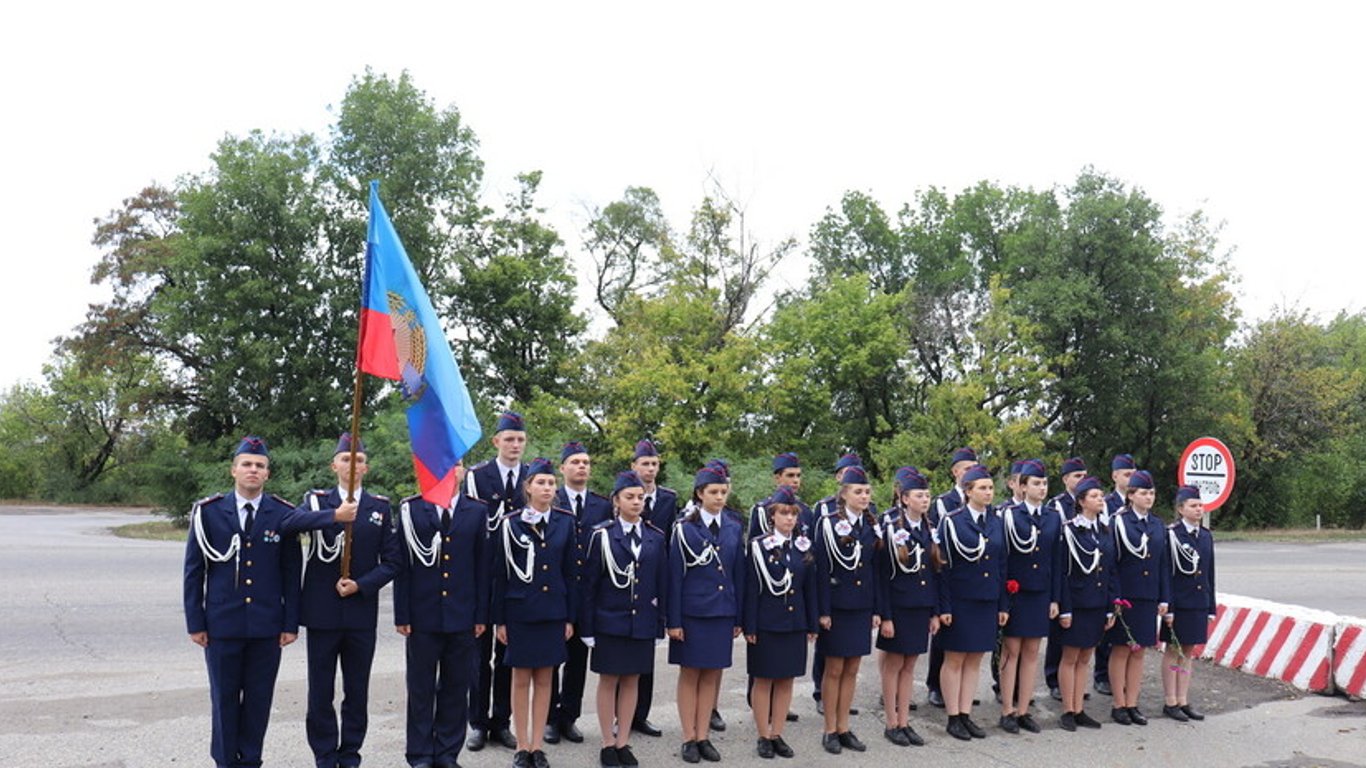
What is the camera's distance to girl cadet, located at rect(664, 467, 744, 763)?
676 cm

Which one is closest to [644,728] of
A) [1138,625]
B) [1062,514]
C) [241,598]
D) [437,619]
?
[437,619]

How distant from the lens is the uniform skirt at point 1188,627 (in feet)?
28.0

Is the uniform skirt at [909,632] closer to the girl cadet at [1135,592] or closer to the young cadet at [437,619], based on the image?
the girl cadet at [1135,592]

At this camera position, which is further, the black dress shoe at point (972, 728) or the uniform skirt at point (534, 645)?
the black dress shoe at point (972, 728)

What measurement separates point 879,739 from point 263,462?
466 centimetres

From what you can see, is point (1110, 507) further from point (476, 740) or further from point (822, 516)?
point (476, 740)

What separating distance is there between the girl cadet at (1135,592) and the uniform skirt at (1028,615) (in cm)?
77

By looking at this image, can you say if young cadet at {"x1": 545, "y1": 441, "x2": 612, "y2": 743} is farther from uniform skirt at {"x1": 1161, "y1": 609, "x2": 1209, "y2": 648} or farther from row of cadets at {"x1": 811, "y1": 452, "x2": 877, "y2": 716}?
uniform skirt at {"x1": 1161, "y1": 609, "x2": 1209, "y2": 648}

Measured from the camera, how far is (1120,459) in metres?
9.59


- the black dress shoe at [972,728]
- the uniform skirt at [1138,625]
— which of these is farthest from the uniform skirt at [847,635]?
the uniform skirt at [1138,625]

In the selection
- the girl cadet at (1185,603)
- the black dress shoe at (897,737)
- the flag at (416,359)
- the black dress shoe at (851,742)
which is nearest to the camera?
the flag at (416,359)

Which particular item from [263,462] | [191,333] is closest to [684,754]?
[263,462]

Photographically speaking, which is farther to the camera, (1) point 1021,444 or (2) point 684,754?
(1) point 1021,444

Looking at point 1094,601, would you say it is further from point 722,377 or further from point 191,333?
point 191,333
